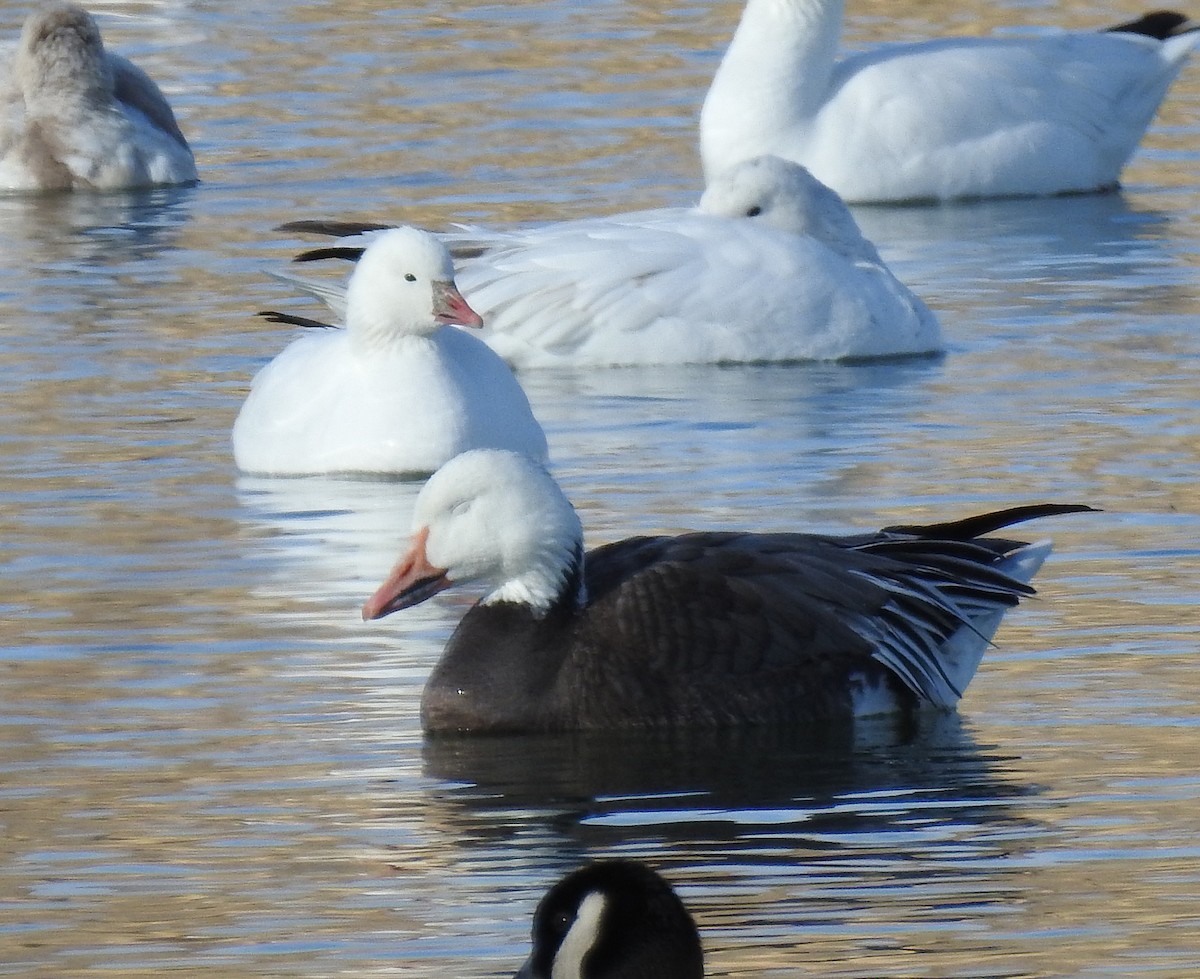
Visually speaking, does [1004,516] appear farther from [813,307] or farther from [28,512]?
[813,307]

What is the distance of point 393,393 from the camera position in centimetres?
1006

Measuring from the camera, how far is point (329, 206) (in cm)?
1509

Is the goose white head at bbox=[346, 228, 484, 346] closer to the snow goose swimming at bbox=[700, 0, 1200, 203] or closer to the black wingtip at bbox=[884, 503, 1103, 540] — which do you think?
the black wingtip at bbox=[884, 503, 1103, 540]

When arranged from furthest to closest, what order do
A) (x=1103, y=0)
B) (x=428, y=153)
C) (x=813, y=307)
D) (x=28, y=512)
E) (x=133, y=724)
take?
(x=1103, y=0) < (x=428, y=153) < (x=813, y=307) < (x=28, y=512) < (x=133, y=724)

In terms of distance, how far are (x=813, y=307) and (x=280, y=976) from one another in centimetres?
685

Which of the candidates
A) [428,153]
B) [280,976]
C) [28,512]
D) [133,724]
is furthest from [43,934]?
[428,153]

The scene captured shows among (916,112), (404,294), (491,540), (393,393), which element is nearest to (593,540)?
(393,393)

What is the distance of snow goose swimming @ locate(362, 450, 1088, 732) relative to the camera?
736cm

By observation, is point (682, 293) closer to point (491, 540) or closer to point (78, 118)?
point (491, 540)

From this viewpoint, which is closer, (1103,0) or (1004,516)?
(1004,516)

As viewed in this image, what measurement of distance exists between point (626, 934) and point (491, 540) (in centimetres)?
337

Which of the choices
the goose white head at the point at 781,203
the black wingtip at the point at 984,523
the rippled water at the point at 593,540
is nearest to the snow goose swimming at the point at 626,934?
the rippled water at the point at 593,540

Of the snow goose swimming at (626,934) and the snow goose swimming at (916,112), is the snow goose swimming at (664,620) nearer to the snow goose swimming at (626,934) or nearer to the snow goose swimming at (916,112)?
the snow goose swimming at (626,934)

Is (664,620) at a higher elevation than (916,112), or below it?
higher
